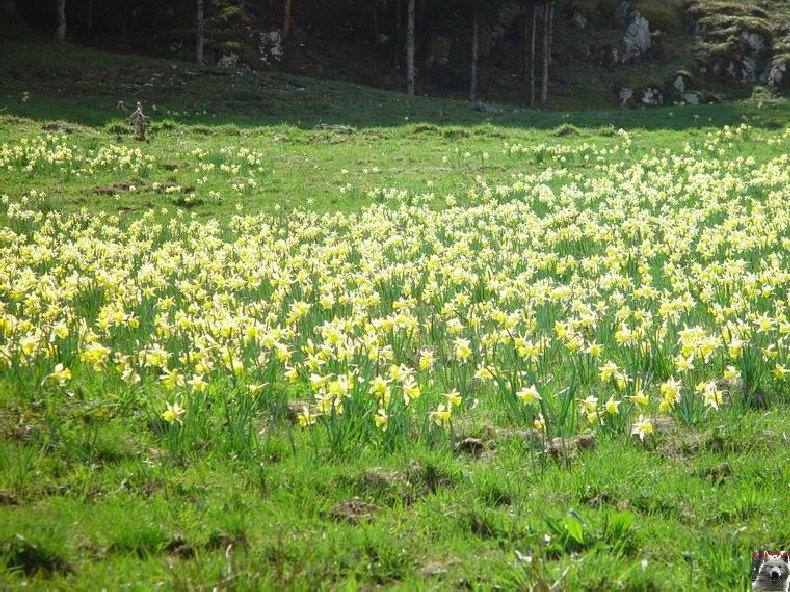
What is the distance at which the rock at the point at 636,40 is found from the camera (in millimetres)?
50781

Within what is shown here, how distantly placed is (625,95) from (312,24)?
73.9ft

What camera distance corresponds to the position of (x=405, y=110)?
33.1 metres

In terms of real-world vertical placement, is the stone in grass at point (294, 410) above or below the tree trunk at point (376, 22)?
below

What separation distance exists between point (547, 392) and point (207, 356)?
267cm

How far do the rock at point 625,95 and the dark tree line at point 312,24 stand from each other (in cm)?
494

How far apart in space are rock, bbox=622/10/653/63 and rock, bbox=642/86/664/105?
6.28m

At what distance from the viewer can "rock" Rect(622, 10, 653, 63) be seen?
1999 inches

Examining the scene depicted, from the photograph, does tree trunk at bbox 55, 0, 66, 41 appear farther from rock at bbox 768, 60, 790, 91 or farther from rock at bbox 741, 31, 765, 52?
rock at bbox 741, 31, 765, 52

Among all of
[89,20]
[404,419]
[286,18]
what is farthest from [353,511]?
[89,20]

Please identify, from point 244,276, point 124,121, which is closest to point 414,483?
point 244,276

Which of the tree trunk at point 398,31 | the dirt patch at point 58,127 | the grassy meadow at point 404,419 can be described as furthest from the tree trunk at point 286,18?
the grassy meadow at point 404,419

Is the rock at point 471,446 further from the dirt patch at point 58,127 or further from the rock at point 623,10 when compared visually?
the rock at point 623,10

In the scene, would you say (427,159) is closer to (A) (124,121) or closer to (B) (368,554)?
(A) (124,121)

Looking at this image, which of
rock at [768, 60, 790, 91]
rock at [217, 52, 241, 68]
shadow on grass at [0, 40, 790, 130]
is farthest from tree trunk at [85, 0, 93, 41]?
rock at [768, 60, 790, 91]
